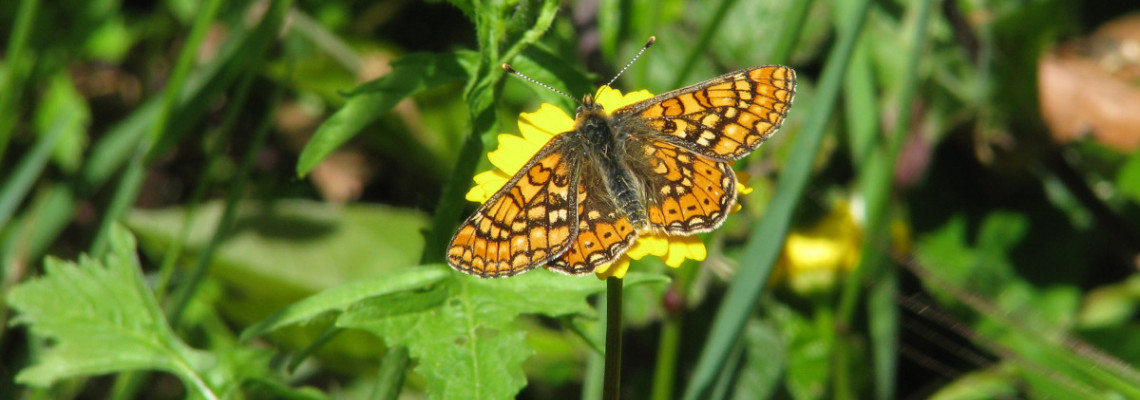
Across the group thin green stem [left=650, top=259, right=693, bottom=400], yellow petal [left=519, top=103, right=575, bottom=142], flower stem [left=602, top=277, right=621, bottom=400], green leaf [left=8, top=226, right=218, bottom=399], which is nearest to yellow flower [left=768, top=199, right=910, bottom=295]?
thin green stem [left=650, top=259, right=693, bottom=400]

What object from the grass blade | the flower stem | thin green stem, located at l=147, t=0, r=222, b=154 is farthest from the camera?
thin green stem, located at l=147, t=0, r=222, b=154

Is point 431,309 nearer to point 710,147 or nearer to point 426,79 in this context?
point 426,79

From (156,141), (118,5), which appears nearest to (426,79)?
(156,141)

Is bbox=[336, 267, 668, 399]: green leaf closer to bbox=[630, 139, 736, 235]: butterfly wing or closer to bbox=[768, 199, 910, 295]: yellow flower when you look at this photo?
A: bbox=[630, 139, 736, 235]: butterfly wing

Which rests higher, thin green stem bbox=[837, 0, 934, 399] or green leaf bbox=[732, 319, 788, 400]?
thin green stem bbox=[837, 0, 934, 399]

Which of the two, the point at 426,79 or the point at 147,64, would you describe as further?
the point at 147,64

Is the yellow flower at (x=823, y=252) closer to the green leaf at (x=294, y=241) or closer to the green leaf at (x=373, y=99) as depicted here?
the green leaf at (x=294, y=241)
